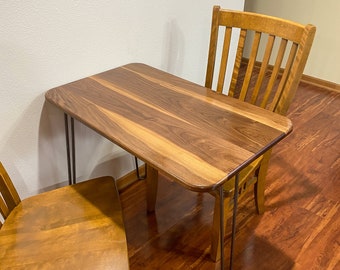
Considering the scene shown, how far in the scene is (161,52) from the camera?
1.72 metres

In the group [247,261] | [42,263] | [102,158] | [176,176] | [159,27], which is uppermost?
[159,27]

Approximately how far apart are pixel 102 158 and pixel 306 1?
2.38 meters

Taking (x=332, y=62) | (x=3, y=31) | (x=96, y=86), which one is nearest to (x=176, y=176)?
(x=96, y=86)

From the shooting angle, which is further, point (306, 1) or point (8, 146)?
point (306, 1)

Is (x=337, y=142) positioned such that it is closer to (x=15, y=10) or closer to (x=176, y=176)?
(x=176, y=176)

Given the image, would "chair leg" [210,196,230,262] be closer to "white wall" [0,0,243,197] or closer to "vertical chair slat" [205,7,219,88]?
"vertical chair slat" [205,7,219,88]

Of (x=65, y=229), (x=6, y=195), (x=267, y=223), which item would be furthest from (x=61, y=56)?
(x=267, y=223)

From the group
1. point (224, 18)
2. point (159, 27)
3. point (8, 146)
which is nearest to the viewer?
point (8, 146)

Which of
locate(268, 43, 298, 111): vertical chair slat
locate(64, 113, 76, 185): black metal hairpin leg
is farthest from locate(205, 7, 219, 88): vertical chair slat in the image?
locate(64, 113, 76, 185): black metal hairpin leg

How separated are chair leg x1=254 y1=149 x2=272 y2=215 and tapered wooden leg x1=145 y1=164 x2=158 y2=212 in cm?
50

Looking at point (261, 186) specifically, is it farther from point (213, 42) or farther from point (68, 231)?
point (68, 231)

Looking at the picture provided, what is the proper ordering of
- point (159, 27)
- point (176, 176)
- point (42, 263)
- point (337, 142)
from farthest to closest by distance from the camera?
1. point (337, 142)
2. point (159, 27)
3. point (42, 263)
4. point (176, 176)

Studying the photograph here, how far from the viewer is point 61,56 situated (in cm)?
131

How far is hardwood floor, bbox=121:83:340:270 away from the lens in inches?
59.2
